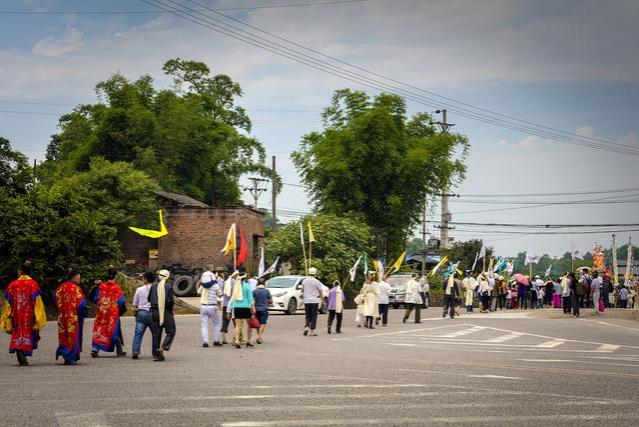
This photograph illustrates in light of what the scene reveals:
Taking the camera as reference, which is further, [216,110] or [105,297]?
[216,110]

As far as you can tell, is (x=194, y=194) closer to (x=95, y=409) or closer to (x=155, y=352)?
(x=155, y=352)

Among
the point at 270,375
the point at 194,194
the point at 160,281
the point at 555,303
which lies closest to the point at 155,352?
the point at 160,281

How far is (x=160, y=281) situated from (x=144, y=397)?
7.21m

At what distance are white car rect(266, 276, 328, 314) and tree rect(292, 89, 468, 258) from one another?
2159 cm

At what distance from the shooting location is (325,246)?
54.0 meters

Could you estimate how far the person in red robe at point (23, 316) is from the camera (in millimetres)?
16125

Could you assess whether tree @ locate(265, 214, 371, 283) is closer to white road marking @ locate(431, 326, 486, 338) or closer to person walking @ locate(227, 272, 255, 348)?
white road marking @ locate(431, 326, 486, 338)

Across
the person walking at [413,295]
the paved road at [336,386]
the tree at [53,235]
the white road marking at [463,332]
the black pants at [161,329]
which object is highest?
the tree at [53,235]

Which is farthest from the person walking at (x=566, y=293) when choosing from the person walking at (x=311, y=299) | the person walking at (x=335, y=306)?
the person walking at (x=311, y=299)

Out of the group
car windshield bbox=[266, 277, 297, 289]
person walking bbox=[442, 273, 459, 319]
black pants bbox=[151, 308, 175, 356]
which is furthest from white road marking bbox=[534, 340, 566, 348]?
car windshield bbox=[266, 277, 297, 289]

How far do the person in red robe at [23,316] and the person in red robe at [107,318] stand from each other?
5.72 feet

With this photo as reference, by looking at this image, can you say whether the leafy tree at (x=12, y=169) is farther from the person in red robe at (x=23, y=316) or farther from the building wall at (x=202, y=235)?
the person in red robe at (x=23, y=316)

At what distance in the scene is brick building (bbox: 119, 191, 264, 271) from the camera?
193 feet

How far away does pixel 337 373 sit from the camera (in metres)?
14.6
